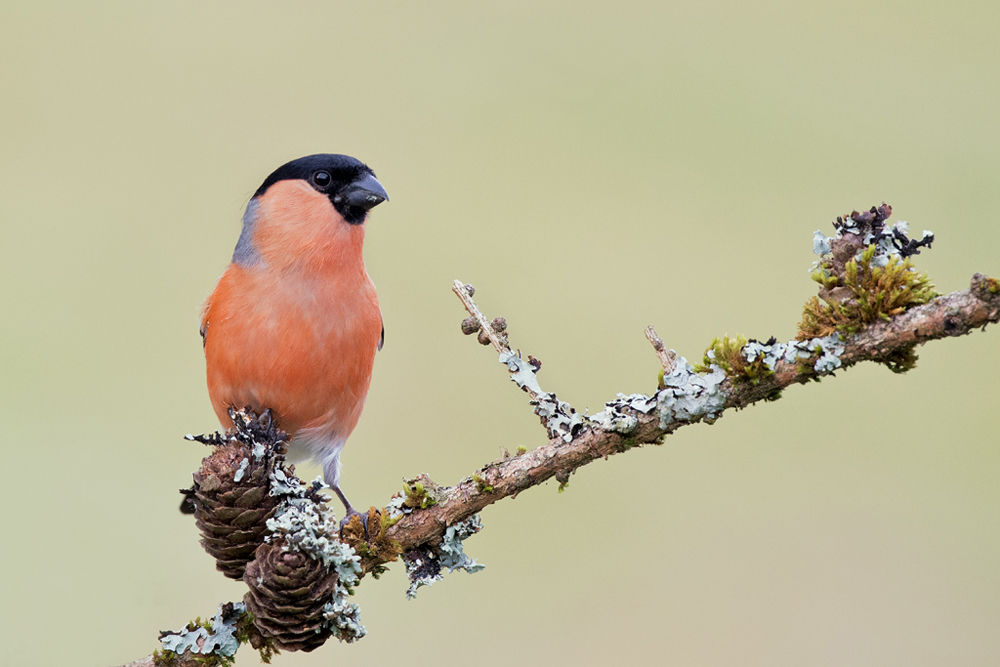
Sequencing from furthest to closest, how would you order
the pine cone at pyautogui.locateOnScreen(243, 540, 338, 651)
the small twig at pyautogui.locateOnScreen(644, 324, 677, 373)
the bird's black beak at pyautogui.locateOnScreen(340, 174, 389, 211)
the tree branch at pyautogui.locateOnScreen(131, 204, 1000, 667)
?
the bird's black beak at pyautogui.locateOnScreen(340, 174, 389, 211)
the pine cone at pyautogui.locateOnScreen(243, 540, 338, 651)
the small twig at pyautogui.locateOnScreen(644, 324, 677, 373)
the tree branch at pyautogui.locateOnScreen(131, 204, 1000, 667)

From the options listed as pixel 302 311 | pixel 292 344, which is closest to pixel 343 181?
pixel 302 311

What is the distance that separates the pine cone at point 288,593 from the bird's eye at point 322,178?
67.9 inches

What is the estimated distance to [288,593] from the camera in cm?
215

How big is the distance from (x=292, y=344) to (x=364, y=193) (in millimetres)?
694

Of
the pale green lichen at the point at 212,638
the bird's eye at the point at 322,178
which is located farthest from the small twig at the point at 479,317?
the bird's eye at the point at 322,178

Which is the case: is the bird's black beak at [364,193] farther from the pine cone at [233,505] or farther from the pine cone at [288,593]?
the pine cone at [288,593]

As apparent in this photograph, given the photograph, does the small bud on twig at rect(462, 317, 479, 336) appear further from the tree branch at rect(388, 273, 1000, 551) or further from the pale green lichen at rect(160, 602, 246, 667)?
the pale green lichen at rect(160, 602, 246, 667)

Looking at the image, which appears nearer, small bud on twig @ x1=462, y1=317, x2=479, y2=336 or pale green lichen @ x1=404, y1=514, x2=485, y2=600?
small bud on twig @ x1=462, y1=317, x2=479, y2=336

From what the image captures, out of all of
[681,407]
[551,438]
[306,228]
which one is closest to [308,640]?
[551,438]

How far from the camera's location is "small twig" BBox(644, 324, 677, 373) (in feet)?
6.40

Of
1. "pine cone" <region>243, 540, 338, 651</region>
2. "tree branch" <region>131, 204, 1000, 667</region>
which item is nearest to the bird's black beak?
"tree branch" <region>131, 204, 1000, 667</region>

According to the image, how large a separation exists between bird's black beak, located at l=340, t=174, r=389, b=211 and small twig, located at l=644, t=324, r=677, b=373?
170cm

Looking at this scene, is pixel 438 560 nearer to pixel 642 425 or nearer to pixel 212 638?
pixel 212 638

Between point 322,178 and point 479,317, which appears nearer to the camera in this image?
point 479,317
